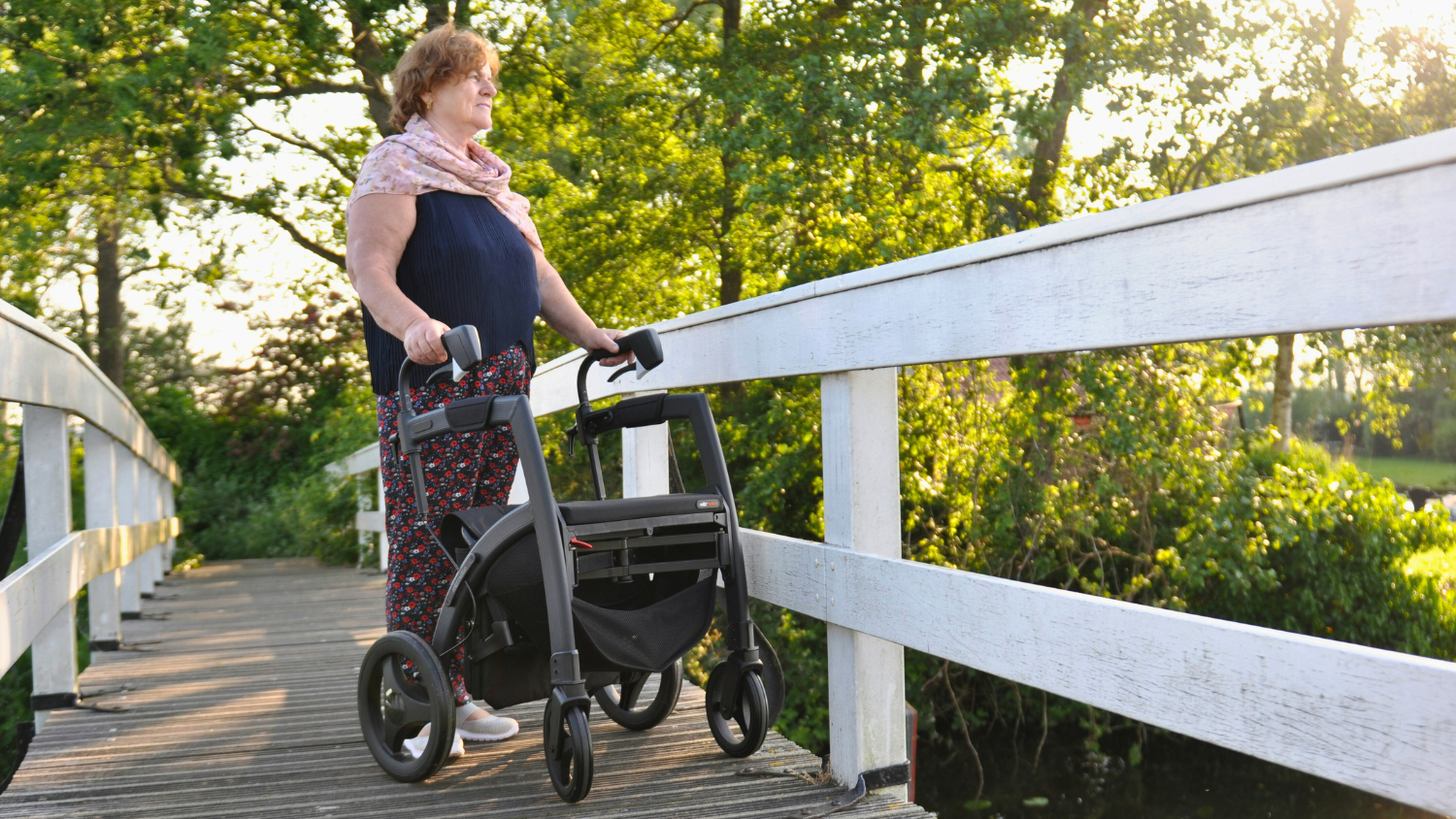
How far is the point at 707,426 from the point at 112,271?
1757 cm

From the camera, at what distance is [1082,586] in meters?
8.27

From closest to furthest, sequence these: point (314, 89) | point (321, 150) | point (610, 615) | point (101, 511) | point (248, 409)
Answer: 1. point (610, 615)
2. point (101, 511)
3. point (314, 89)
4. point (321, 150)
5. point (248, 409)

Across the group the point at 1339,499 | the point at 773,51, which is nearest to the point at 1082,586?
the point at 1339,499

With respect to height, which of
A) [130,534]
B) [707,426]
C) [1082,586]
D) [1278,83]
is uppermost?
[1278,83]

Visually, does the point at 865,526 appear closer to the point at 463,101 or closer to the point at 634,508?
the point at 634,508

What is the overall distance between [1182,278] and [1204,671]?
0.44m

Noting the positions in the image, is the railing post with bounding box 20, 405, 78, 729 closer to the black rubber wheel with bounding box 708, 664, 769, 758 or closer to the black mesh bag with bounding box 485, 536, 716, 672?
the black mesh bag with bounding box 485, 536, 716, 672

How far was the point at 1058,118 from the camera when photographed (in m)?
8.41

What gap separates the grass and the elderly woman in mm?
12652

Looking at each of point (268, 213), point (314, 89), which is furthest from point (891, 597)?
point (268, 213)

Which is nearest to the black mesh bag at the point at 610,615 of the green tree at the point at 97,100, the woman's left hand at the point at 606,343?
the woman's left hand at the point at 606,343

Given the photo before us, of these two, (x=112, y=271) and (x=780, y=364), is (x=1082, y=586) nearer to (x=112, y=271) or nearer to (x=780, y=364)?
(x=780, y=364)

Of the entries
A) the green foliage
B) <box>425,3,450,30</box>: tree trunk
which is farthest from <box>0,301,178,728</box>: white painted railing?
the green foliage

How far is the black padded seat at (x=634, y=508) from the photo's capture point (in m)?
2.04
